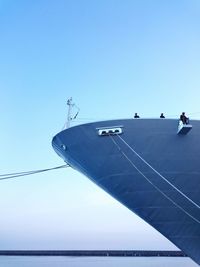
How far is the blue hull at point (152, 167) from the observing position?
466 inches

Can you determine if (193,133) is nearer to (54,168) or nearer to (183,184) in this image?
(183,184)

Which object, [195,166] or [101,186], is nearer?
[195,166]

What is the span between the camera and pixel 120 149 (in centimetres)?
1217

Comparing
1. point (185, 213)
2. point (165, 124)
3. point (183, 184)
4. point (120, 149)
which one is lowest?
point (185, 213)

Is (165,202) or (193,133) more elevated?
(193,133)

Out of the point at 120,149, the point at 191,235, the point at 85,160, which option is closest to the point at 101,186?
the point at 85,160

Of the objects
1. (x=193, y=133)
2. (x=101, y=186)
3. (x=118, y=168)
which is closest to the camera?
(x=193, y=133)

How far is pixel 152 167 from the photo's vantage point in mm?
12156

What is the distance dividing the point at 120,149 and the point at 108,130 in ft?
2.30

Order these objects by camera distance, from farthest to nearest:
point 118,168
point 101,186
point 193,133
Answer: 1. point 101,186
2. point 118,168
3. point 193,133

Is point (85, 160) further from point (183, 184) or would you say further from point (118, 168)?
point (183, 184)

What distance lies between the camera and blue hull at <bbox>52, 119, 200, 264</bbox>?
11844 mm

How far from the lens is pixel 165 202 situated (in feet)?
41.3

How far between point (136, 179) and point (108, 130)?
187 cm
